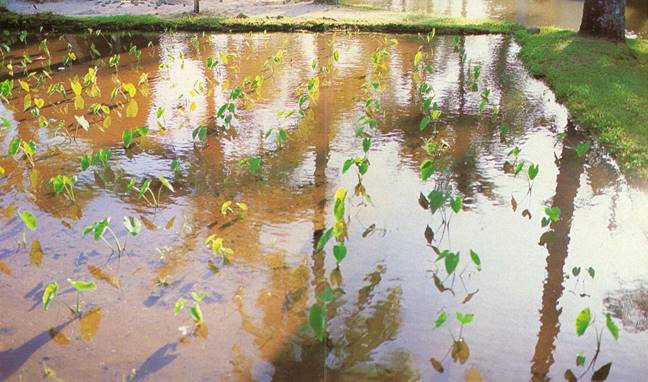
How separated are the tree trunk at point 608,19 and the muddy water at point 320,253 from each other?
403 centimetres

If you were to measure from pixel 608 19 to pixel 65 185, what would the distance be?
9310mm

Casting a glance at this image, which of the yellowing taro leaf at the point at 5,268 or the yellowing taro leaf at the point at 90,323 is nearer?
the yellowing taro leaf at the point at 90,323

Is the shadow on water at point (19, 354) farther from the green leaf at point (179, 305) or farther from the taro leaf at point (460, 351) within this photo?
the taro leaf at point (460, 351)

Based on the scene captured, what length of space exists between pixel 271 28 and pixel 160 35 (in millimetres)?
2151

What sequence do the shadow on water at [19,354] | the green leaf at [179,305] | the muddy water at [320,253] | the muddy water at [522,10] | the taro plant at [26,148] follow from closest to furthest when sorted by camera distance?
the shadow on water at [19,354] < the muddy water at [320,253] < the green leaf at [179,305] < the taro plant at [26,148] < the muddy water at [522,10]

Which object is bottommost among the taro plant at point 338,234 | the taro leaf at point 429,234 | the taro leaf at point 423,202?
the taro leaf at point 429,234

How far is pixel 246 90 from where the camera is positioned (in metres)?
8.76

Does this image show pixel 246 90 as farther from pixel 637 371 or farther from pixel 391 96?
pixel 637 371

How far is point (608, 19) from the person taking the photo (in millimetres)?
11117

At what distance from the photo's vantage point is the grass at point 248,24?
42.8 ft

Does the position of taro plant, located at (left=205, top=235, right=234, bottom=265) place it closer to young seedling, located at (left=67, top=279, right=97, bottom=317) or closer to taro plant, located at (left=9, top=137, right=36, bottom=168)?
young seedling, located at (left=67, top=279, right=97, bottom=317)

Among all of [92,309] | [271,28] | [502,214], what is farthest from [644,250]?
[271,28]

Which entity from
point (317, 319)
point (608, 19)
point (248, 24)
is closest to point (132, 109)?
point (317, 319)

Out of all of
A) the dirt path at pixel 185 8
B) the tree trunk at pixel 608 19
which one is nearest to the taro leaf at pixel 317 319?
the tree trunk at pixel 608 19
